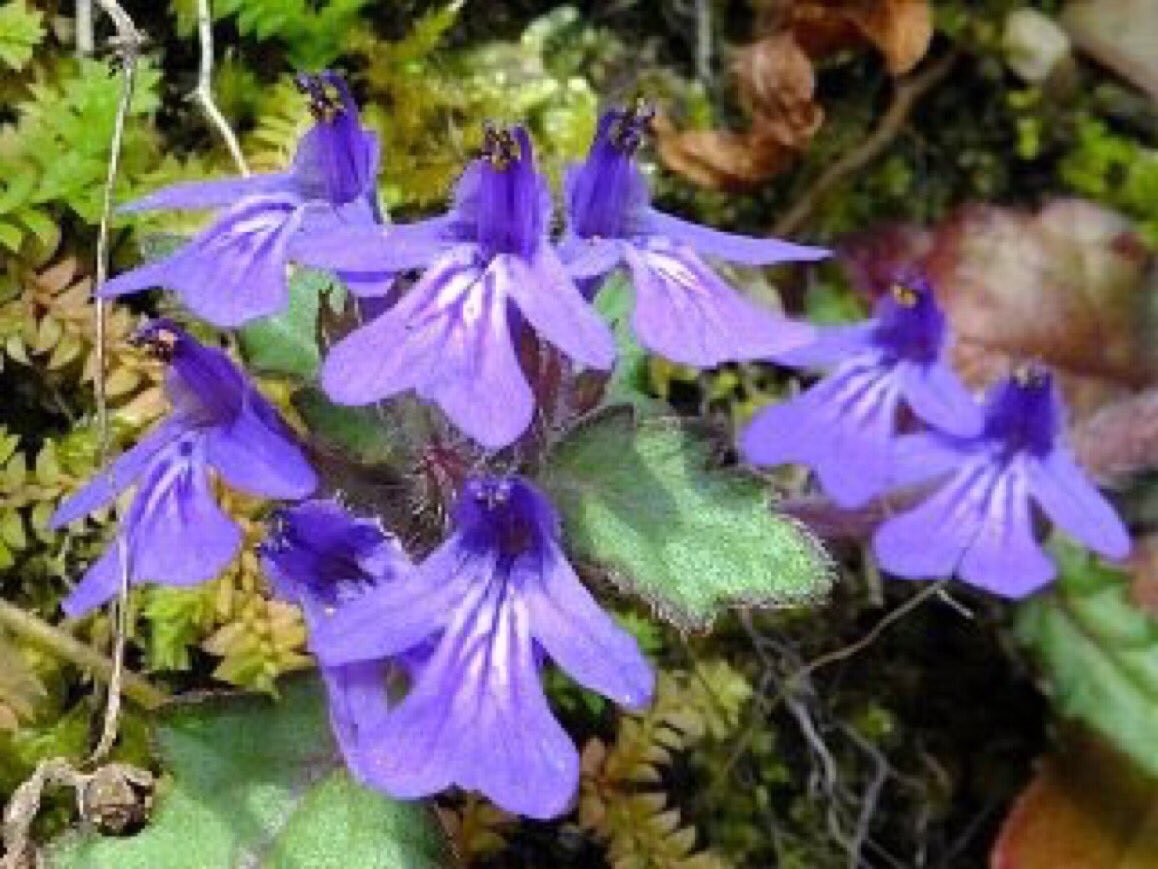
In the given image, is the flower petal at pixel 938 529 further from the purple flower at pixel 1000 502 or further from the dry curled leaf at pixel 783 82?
the dry curled leaf at pixel 783 82

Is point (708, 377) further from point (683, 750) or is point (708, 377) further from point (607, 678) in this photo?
point (607, 678)

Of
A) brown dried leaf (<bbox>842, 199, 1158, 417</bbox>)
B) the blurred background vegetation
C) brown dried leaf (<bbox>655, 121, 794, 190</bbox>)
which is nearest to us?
the blurred background vegetation

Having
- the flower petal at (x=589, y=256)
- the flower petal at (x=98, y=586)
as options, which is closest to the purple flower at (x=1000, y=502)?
the flower petal at (x=589, y=256)

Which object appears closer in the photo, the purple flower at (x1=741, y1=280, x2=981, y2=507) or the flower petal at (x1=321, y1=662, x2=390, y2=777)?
the flower petal at (x1=321, y1=662, x2=390, y2=777)

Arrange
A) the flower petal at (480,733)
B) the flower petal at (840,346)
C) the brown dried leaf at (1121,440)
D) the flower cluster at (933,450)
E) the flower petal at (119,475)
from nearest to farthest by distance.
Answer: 1. the flower petal at (480,733)
2. the flower petal at (119,475)
3. the flower cluster at (933,450)
4. the flower petal at (840,346)
5. the brown dried leaf at (1121,440)

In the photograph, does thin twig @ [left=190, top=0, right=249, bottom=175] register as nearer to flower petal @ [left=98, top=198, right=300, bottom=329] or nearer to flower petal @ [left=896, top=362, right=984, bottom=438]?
flower petal @ [left=98, top=198, right=300, bottom=329]

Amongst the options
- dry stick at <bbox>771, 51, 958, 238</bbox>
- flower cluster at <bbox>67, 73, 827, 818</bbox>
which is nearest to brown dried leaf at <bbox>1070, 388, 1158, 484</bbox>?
dry stick at <bbox>771, 51, 958, 238</bbox>
